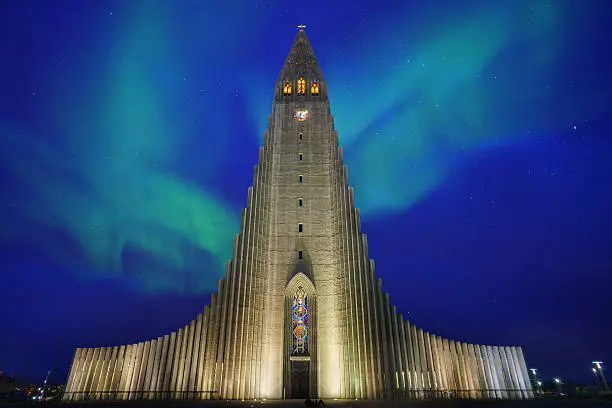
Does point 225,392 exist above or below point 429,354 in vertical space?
below

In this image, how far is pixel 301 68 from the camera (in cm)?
3456

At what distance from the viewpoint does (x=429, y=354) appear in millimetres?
23234

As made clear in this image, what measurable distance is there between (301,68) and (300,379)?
26.6m

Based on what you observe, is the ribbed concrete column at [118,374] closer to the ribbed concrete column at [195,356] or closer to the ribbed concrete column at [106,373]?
the ribbed concrete column at [106,373]

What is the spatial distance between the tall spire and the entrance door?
21.9m

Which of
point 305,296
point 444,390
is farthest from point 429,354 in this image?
point 305,296

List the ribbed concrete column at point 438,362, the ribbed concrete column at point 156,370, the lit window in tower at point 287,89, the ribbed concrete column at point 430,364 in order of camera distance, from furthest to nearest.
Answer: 1. the lit window in tower at point 287,89
2. the ribbed concrete column at point 438,362
3. the ribbed concrete column at point 430,364
4. the ribbed concrete column at point 156,370

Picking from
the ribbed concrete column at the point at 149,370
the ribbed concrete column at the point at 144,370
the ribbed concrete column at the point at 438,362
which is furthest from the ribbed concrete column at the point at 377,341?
the ribbed concrete column at the point at 144,370

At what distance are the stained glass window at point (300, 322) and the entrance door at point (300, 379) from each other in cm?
74

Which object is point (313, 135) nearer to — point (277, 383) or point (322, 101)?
point (322, 101)

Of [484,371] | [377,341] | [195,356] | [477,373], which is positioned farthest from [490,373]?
[195,356]

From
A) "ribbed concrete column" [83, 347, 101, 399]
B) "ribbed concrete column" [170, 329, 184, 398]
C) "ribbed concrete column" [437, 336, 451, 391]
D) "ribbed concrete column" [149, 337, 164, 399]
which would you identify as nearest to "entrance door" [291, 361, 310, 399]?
"ribbed concrete column" [170, 329, 184, 398]

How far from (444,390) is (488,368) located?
3.72 metres

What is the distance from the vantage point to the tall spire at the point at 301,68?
110 ft
